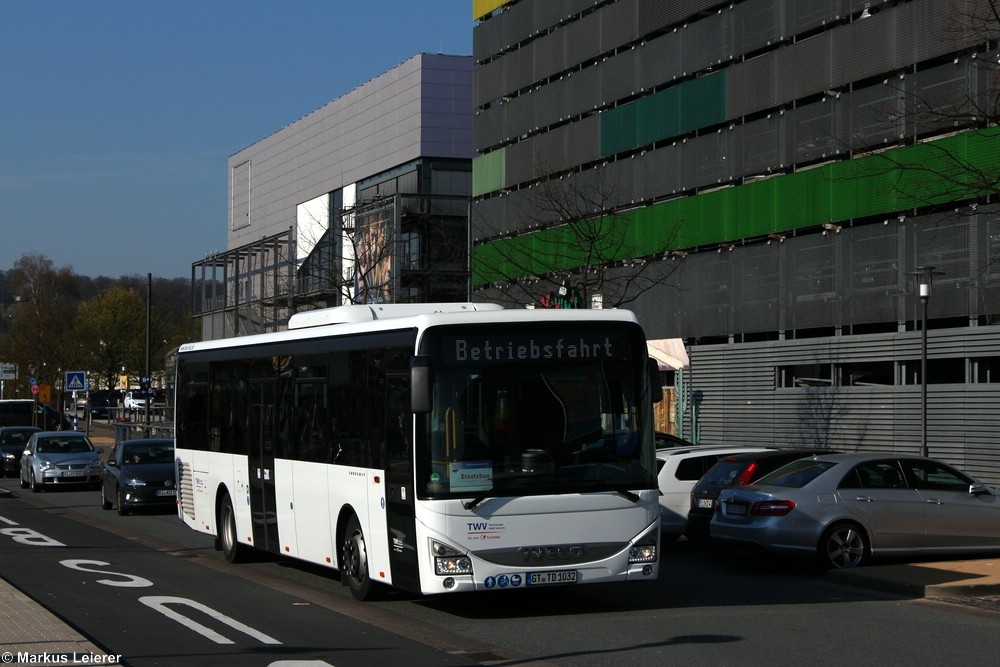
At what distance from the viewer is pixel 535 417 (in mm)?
12305

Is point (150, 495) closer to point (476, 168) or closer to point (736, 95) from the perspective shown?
point (736, 95)

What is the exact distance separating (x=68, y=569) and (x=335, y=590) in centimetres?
399

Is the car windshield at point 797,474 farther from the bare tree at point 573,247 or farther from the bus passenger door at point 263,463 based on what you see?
the bare tree at point 573,247

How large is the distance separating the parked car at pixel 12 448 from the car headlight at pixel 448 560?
1331 inches

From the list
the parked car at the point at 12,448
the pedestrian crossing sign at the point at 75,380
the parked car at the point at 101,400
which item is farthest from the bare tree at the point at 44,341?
the parked car at the point at 12,448

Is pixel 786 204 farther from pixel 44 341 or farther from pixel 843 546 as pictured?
pixel 44 341

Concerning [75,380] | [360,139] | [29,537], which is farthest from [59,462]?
[360,139]

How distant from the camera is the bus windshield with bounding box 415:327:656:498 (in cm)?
1212

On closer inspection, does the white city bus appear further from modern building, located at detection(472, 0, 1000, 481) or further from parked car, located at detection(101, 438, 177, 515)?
parked car, located at detection(101, 438, 177, 515)

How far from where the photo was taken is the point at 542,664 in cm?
1001

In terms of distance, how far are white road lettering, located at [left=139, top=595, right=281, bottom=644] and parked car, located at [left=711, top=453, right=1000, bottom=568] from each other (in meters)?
6.93

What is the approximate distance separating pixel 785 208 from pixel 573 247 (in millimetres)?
5753

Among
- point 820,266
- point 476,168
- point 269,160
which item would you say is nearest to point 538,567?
point 820,266

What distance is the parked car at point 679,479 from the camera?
1950 cm
